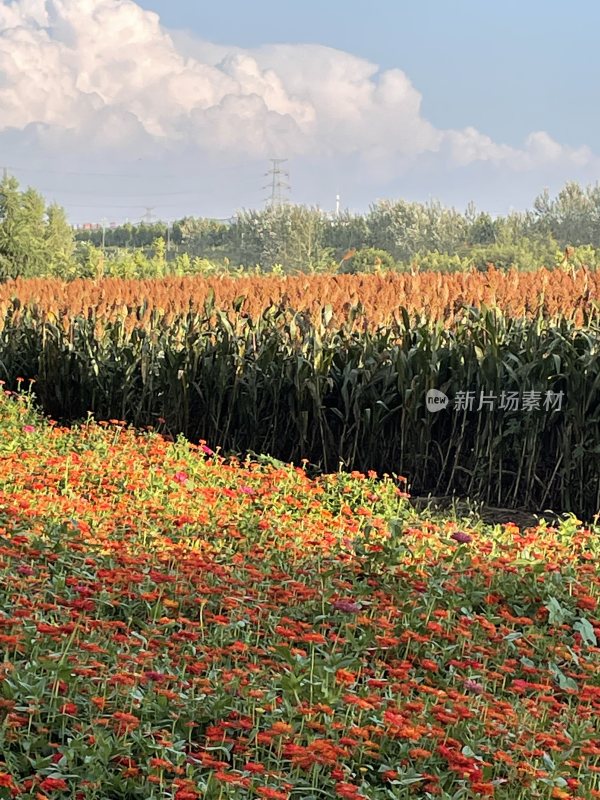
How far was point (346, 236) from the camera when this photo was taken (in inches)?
2613

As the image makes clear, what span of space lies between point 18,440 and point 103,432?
0.75 metres

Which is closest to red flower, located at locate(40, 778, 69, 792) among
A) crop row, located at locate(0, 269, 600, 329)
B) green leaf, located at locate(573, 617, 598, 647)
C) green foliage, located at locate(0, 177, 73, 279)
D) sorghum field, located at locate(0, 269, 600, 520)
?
green leaf, located at locate(573, 617, 598, 647)

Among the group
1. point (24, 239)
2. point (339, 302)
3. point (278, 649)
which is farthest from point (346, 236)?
point (278, 649)

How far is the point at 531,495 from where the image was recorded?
756 centimetres

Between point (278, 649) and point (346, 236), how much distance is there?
64.0 meters

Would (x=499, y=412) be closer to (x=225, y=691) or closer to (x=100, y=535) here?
(x=100, y=535)

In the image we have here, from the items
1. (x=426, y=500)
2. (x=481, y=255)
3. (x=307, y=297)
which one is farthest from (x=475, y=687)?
(x=481, y=255)

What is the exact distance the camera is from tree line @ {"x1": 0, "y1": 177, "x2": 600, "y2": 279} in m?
44.9

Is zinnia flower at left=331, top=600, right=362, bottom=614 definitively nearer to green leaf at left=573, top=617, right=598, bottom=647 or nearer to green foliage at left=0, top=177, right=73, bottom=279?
green leaf at left=573, top=617, right=598, bottom=647

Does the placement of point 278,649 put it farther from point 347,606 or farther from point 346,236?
point 346,236

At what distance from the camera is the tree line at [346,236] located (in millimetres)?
44938

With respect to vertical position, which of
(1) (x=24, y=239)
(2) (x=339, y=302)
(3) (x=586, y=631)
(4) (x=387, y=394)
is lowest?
(3) (x=586, y=631)

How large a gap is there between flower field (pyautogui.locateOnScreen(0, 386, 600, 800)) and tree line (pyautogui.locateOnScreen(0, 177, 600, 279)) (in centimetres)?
3795

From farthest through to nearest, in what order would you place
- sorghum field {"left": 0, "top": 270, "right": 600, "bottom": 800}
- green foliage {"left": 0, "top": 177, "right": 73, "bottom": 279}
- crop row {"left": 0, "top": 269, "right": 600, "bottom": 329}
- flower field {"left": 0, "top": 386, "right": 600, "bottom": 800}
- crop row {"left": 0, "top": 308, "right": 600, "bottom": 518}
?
green foliage {"left": 0, "top": 177, "right": 73, "bottom": 279}
crop row {"left": 0, "top": 269, "right": 600, "bottom": 329}
crop row {"left": 0, "top": 308, "right": 600, "bottom": 518}
sorghum field {"left": 0, "top": 270, "right": 600, "bottom": 800}
flower field {"left": 0, "top": 386, "right": 600, "bottom": 800}
